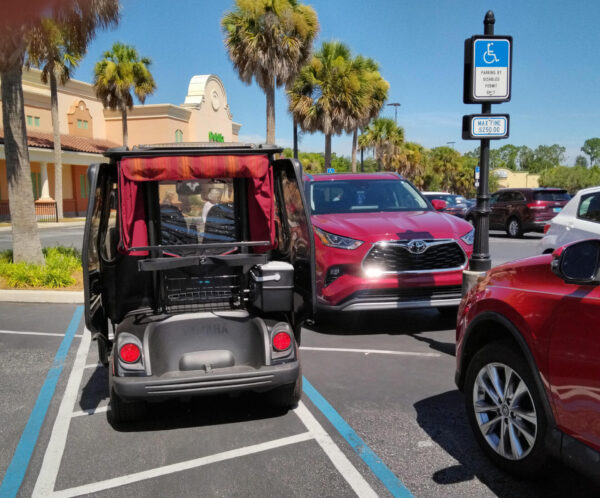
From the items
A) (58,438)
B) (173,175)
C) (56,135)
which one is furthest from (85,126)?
(58,438)

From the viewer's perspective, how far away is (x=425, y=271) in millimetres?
6613

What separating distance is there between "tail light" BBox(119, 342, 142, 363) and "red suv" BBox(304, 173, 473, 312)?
9.75 feet

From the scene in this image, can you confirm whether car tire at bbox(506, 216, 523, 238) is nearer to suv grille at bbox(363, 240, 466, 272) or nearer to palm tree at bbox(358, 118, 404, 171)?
suv grille at bbox(363, 240, 466, 272)

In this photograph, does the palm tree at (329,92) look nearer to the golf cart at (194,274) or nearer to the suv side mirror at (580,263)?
the golf cart at (194,274)

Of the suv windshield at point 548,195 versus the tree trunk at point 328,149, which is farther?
the tree trunk at point 328,149

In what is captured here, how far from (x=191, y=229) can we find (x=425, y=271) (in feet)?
9.83

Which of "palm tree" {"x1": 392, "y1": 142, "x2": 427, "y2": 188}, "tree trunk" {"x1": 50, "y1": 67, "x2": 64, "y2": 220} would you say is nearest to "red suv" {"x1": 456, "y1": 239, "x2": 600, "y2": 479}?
"tree trunk" {"x1": 50, "y1": 67, "x2": 64, "y2": 220}

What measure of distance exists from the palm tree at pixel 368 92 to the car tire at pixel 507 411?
79.5 feet

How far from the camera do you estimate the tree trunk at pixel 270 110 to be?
22.9m


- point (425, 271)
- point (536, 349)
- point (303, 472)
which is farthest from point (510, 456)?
point (425, 271)

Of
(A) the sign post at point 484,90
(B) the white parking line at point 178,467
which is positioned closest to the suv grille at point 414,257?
(A) the sign post at point 484,90

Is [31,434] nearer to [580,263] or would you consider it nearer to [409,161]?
[580,263]

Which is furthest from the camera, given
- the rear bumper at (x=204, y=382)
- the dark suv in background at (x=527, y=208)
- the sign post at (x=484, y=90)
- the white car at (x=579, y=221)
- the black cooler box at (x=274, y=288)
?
the dark suv in background at (x=527, y=208)

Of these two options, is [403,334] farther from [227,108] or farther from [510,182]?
[510,182]
